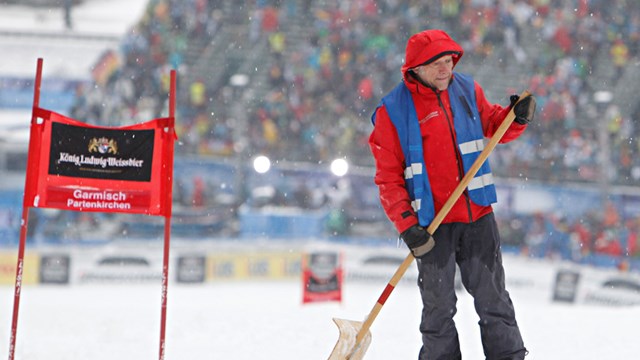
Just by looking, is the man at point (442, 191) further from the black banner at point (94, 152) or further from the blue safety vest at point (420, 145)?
the black banner at point (94, 152)

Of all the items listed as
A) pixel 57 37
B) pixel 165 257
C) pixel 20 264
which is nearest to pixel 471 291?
pixel 165 257


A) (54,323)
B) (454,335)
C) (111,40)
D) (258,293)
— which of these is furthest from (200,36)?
(454,335)

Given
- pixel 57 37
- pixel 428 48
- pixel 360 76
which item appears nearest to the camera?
pixel 428 48

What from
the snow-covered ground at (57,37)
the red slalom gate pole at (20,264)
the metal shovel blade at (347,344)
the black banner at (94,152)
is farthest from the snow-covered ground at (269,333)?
the snow-covered ground at (57,37)

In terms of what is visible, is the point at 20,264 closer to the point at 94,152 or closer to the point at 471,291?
the point at 94,152

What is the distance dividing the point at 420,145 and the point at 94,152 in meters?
1.75

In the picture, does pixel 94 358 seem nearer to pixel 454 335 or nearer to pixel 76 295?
pixel 454 335

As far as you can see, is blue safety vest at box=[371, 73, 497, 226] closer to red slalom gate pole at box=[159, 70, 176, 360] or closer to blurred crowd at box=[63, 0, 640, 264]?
red slalom gate pole at box=[159, 70, 176, 360]

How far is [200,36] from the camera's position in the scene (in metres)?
18.7

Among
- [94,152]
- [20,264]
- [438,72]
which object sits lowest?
[20,264]

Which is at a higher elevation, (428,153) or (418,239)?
(428,153)

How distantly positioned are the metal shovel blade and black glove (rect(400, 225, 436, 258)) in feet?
2.01

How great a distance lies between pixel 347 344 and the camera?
4.00 metres

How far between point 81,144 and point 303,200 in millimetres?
10747
